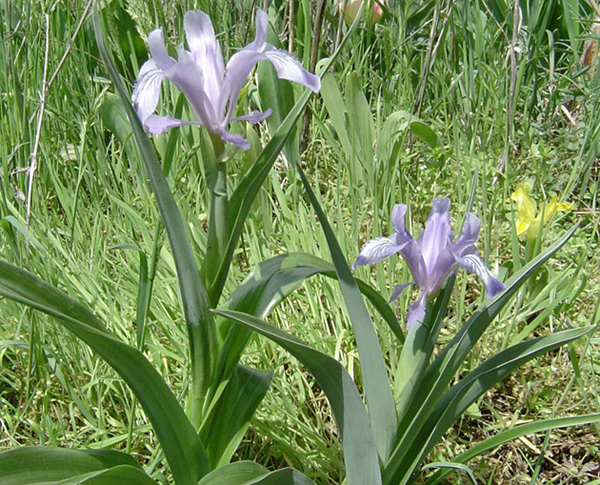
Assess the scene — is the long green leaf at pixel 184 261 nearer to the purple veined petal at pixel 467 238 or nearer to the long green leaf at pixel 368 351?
the long green leaf at pixel 368 351

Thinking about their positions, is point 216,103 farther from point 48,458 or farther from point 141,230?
point 141,230

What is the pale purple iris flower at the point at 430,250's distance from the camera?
917 mm

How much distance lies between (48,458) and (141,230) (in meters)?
0.79

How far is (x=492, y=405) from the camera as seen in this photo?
135 centimetres

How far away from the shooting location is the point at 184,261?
2.75 feet

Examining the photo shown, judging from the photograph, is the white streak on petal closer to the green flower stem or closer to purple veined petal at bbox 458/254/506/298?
the green flower stem

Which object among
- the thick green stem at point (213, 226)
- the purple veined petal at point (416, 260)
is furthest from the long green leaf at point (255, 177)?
the purple veined petal at point (416, 260)

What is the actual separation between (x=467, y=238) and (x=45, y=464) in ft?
2.05

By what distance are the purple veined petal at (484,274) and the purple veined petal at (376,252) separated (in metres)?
0.10

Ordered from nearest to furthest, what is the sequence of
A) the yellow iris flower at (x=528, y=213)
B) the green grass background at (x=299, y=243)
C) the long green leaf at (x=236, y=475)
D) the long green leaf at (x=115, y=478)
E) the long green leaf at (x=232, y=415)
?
the long green leaf at (x=115, y=478)
the long green leaf at (x=236, y=475)
the long green leaf at (x=232, y=415)
the green grass background at (x=299, y=243)
the yellow iris flower at (x=528, y=213)

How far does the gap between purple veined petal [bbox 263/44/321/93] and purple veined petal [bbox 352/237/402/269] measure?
0.24 m

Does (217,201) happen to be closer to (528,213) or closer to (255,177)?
(255,177)

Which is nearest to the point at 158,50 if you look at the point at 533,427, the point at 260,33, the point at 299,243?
the point at 260,33

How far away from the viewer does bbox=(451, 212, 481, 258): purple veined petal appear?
912mm
